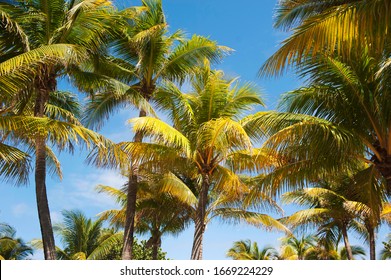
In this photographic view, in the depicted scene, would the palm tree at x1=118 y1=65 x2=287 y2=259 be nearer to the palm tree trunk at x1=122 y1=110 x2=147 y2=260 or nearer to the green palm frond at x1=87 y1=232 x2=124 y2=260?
the palm tree trunk at x1=122 y1=110 x2=147 y2=260

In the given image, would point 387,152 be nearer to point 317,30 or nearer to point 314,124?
point 314,124

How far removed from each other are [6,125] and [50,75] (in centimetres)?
312

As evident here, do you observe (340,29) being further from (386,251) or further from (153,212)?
(386,251)

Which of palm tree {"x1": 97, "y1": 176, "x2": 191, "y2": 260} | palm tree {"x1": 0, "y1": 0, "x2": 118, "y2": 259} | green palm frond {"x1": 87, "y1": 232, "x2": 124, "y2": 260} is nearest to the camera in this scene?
palm tree {"x1": 0, "y1": 0, "x2": 118, "y2": 259}

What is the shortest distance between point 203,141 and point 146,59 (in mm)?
4163

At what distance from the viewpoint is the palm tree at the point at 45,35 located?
13078mm

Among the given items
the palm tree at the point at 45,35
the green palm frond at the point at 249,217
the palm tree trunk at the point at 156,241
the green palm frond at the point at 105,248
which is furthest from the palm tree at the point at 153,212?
the palm tree at the point at 45,35

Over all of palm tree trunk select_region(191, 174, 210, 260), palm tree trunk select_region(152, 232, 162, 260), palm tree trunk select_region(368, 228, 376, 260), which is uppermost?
palm tree trunk select_region(152, 232, 162, 260)

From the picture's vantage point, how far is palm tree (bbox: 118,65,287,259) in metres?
14.6

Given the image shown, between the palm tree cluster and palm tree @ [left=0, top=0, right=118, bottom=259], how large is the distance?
0.03 m

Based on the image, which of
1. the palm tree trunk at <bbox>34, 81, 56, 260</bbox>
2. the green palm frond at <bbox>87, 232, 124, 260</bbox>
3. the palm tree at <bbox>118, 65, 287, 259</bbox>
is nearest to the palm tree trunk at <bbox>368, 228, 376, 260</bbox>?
the palm tree at <bbox>118, 65, 287, 259</bbox>
